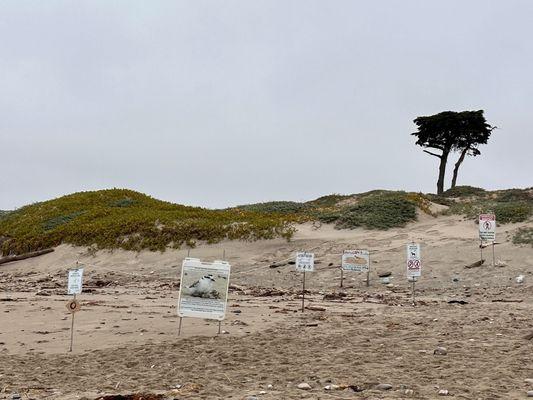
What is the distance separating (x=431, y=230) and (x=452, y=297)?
8.36 meters

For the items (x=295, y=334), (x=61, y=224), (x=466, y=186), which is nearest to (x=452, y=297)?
(x=295, y=334)

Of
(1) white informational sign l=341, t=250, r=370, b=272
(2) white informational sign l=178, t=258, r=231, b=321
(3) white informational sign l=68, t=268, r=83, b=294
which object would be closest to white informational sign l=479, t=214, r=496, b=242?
(1) white informational sign l=341, t=250, r=370, b=272

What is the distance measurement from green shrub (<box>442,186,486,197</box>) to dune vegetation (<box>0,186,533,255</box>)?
4.17 metres

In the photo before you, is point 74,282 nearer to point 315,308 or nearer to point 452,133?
point 315,308

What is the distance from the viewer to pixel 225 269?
9016 millimetres

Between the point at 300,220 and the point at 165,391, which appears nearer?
the point at 165,391

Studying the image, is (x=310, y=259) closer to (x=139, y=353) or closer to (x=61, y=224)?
(x=139, y=353)

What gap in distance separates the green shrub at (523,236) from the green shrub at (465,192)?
1633 cm

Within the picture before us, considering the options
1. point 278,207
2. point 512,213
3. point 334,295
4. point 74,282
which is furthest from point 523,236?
point 278,207

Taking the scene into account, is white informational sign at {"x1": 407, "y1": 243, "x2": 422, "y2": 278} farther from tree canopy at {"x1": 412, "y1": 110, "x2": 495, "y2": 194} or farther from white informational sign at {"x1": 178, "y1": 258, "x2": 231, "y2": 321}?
tree canopy at {"x1": 412, "y1": 110, "x2": 495, "y2": 194}

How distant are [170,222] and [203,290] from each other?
14.8m

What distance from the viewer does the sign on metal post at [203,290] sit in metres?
8.70

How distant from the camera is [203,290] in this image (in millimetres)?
8875

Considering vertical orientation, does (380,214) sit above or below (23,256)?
above
